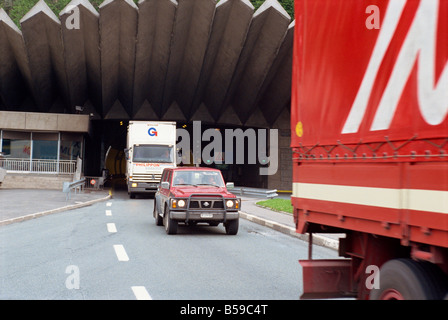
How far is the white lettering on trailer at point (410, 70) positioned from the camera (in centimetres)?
348

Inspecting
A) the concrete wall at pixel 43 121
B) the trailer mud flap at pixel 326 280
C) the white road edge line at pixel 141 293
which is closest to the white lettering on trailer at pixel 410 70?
the trailer mud flap at pixel 326 280

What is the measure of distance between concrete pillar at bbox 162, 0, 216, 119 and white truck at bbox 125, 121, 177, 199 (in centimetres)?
1058

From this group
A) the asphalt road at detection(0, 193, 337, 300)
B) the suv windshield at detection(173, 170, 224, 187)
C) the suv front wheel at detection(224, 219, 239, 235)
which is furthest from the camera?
the suv windshield at detection(173, 170, 224, 187)

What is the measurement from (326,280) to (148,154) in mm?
21512

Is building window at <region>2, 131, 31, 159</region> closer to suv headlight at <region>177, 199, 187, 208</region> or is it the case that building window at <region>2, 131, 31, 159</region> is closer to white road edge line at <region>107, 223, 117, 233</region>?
white road edge line at <region>107, 223, 117, 233</region>

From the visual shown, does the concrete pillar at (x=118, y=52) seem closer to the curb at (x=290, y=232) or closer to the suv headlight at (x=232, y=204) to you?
the curb at (x=290, y=232)

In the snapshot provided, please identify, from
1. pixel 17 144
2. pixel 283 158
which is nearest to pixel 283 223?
pixel 283 158

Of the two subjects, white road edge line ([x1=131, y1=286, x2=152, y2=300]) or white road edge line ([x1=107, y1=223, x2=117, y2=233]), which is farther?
white road edge line ([x1=107, y1=223, x2=117, y2=233])

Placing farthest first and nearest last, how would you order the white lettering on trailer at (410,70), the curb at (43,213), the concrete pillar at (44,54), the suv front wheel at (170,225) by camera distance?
the concrete pillar at (44,54) < the curb at (43,213) < the suv front wheel at (170,225) < the white lettering on trailer at (410,70)

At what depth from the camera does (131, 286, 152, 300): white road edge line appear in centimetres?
616

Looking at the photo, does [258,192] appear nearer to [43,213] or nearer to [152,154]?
[152,154]

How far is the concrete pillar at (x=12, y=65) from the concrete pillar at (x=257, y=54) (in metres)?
16.7

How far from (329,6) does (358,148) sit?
62.9 inches

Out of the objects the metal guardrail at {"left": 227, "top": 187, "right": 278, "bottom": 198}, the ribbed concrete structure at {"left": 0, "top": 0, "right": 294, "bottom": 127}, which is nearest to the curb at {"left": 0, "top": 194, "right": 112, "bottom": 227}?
the metal guardrail at {"left": 227, "top": 187, "right": 278, "bottom": 198}
